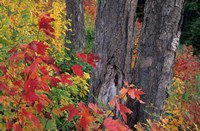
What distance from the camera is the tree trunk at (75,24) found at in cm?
841

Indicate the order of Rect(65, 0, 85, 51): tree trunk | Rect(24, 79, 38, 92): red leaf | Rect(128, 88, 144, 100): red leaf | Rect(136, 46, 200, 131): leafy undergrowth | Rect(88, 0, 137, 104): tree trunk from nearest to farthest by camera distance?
1. Rect(24, 79, 38, 92): red leaf
2. Rect(128, 88, 144, 100): red leaf
3. Rect(136, 46, 200, 131): leafy undergrowth
4. Rect(88, 0, 137, 104): tree trunk
5. Rect(65, 0, 85, 51): tree trunk

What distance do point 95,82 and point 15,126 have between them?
203 centimetres

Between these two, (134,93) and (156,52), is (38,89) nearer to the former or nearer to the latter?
(134,93)

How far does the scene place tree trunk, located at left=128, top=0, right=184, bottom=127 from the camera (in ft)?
12.3

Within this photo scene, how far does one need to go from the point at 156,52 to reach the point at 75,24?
4.99 m

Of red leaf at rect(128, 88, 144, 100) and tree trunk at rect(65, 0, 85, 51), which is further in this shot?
tree trunk at rect(65, 0, 85, 51)

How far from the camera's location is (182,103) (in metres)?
4.91

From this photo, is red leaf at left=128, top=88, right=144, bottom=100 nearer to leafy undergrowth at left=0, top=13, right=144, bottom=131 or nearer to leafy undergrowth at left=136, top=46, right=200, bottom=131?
leafy undergrowth at left=0, top=13, right=144, bottom=131

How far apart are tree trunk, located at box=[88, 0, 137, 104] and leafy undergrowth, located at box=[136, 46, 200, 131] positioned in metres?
0.55

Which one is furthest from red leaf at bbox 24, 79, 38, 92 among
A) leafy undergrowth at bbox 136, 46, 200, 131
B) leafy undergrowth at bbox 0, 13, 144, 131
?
leafy undergrowth at bbox 136, 46, 200, 131

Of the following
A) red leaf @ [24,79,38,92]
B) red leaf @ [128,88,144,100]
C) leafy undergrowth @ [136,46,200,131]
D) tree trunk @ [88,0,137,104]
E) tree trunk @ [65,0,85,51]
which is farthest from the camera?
tree trunk @ [65,0,85,51]

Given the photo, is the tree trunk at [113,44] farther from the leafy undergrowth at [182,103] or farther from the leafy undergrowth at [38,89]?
the leafy undergrowth at [38,89]

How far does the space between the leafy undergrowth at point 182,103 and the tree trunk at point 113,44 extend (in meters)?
0.55

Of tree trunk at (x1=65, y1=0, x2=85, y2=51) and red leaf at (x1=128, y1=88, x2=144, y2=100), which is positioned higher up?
red leaf at (x1=128, y1=88, x2=144, y2=100)
